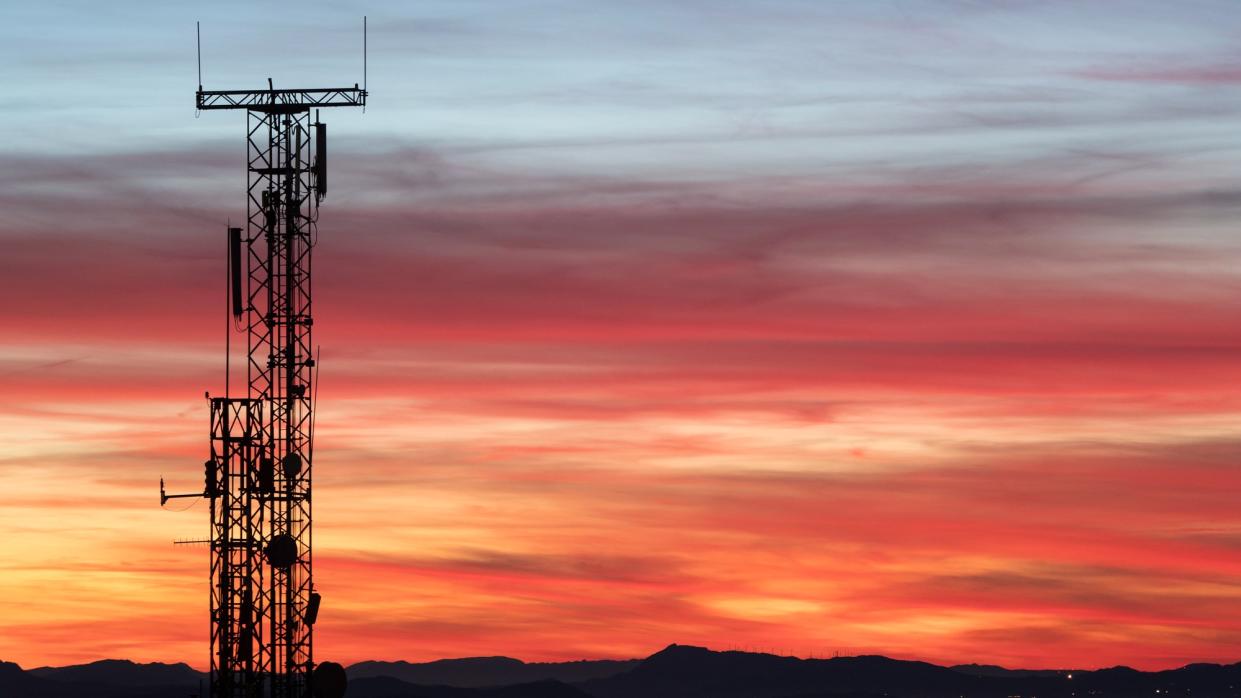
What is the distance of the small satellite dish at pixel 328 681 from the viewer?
86375 mm

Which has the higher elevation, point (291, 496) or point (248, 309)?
point (248, 309)

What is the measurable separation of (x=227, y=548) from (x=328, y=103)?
18.4m

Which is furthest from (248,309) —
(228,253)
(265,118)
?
(265,118)

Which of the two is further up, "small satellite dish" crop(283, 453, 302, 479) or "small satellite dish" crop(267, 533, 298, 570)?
"small satellite dish" crop(283, 453, 302, 479)

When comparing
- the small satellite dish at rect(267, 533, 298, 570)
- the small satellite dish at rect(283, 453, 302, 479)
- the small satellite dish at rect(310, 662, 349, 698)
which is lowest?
the small satellite dish at rect(310, 662, 349, 698)

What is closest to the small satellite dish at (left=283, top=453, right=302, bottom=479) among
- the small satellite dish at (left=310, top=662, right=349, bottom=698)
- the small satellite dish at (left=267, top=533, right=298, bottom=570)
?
the small satellite dish at (left=267, top=533, right=298, bottom=570)

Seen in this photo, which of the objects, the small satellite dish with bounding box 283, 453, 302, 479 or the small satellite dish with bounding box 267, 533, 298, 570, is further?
the small satellite dish with bounding box 283, 453, 302, 479

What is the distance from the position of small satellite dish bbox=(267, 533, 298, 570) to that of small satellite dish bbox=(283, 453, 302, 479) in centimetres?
255

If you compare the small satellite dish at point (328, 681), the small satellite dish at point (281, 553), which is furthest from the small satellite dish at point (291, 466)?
the small satellite dish at point (328, 681)

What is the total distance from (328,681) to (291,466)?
28.6ft

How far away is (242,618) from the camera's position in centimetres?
8894

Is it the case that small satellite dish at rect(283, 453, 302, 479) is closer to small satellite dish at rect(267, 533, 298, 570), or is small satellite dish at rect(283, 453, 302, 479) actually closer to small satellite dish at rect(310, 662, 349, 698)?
small satellite dish at rect(267, 533, 298, 570)

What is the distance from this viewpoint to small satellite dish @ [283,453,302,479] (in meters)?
88.3

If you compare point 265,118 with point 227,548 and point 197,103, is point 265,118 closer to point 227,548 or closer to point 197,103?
point 197,103
